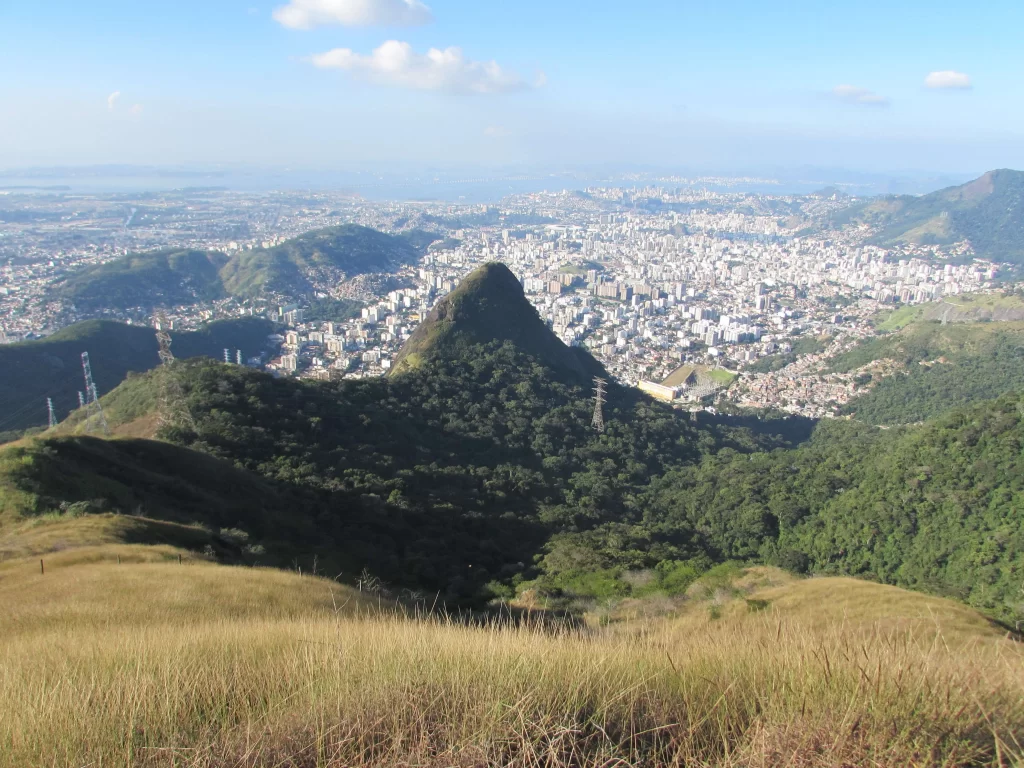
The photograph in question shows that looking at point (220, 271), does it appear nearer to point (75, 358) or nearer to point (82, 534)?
point (75, 358)

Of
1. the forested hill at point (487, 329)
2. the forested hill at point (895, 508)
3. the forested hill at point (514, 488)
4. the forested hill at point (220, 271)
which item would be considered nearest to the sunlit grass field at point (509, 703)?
the forested hill at point (514, 488)

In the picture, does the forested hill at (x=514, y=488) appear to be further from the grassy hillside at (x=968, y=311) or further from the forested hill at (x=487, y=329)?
the grassy hillside at (x=968, y=311)

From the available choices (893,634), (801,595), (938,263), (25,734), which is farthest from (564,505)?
(938,263)

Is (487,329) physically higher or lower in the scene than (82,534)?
higher

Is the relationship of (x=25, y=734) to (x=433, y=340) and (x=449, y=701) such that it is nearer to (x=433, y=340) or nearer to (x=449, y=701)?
(x=449, y=701)

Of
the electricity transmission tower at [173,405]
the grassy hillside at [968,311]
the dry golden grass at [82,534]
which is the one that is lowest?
the electricity transmission tower at [173,405]

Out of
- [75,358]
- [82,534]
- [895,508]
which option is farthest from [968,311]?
[75,358]
